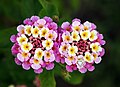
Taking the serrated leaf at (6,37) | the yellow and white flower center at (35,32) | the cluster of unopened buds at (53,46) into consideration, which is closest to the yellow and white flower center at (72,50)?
the cluster of unopened buds at (53,46)

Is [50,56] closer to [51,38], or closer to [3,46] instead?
[51,38]

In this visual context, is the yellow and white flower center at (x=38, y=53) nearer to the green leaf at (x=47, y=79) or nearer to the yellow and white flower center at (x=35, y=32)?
the yellow and white flower center at (x=35, y=32)

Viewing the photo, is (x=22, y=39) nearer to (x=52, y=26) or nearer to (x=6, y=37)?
(x=52, y=26)

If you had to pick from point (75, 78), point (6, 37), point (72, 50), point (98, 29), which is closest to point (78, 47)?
point (72, 50)

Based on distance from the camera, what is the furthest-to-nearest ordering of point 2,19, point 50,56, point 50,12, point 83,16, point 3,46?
point 83,16
point 2,19
point 3,46
point 50,12
point 50,56

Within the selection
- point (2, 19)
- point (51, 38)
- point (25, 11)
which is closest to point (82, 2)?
point (2, 19)

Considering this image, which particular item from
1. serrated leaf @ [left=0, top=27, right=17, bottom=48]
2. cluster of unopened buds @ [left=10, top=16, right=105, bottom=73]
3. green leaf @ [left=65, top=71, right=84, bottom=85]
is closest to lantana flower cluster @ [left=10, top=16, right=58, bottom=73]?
cluster of unopened buds @ [left=10, top=16, right=105, bottom=73]
